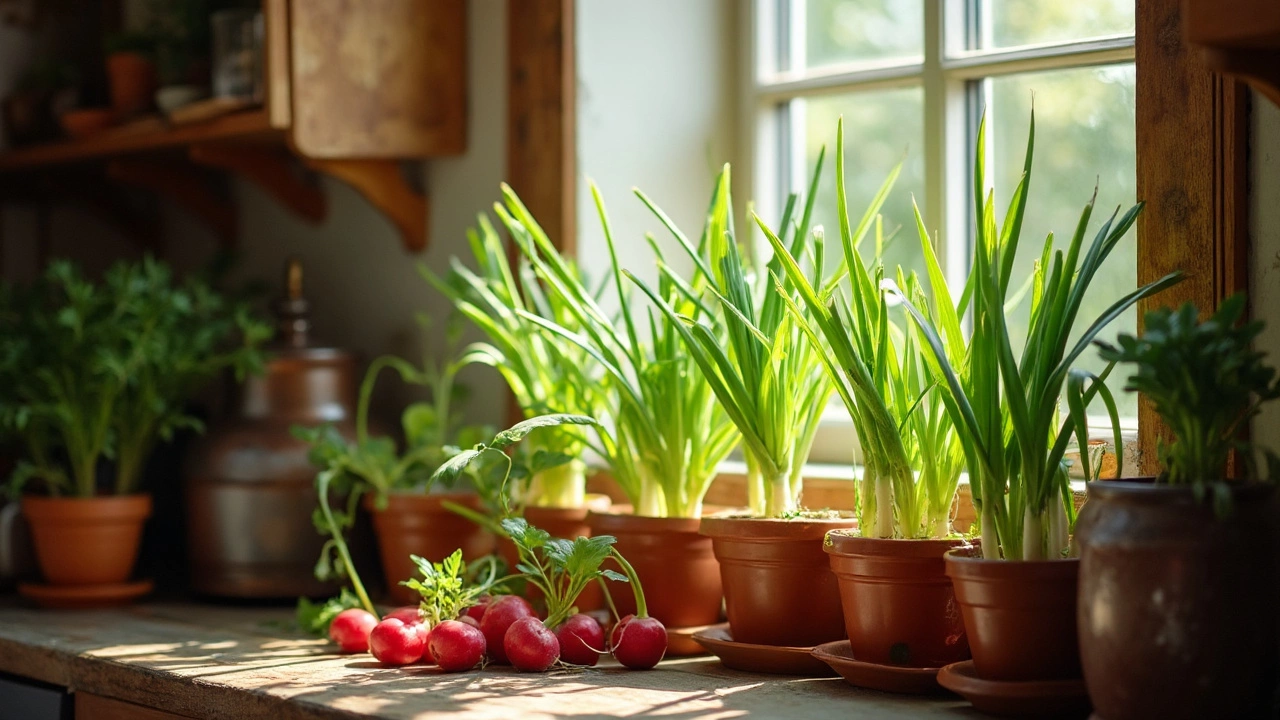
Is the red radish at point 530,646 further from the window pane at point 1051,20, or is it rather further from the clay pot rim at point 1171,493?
the window pane at point 1051,20

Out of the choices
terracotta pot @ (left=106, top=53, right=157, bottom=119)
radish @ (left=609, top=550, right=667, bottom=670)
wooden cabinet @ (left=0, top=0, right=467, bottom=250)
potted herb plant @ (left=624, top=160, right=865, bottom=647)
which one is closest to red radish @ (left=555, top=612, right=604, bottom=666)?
radish @ (left=609, top=550, right=667, bottom=670)

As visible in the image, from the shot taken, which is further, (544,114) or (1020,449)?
(544,114)

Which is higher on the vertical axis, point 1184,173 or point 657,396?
point 1184,173

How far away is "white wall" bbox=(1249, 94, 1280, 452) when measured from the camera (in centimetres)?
128

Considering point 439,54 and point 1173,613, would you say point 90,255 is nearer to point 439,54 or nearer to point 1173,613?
A: point 439,54

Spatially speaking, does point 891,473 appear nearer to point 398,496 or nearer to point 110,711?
point 398,496

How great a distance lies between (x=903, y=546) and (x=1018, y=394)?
7.9 inches

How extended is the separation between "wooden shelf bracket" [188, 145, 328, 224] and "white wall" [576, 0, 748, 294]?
61 centimetres

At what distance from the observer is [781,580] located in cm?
145

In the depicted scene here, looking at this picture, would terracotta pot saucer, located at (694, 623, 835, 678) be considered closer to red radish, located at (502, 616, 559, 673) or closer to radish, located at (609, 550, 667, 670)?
radish, located at (609, 550, 667, 670)

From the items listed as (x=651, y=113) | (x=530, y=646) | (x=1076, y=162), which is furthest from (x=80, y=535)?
(x=1076, y=162)

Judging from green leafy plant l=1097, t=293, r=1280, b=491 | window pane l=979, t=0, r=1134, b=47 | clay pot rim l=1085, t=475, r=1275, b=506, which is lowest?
clay pot rim l=1085, t=475, r=1275, b=506

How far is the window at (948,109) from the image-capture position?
1.64 meters

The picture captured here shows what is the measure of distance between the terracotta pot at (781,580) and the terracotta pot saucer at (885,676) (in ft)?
0.28
